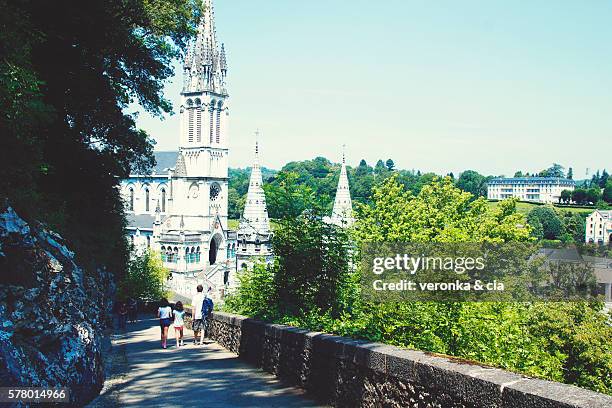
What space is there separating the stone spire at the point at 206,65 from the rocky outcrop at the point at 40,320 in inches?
3124

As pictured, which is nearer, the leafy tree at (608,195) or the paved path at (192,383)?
the paved path at (192,383)

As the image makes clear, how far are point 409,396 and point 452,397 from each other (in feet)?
2.37

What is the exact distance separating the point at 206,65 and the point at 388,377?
281ft

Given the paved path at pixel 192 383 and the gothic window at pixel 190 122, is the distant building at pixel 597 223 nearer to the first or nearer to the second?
the gothic window at pixel 190 122

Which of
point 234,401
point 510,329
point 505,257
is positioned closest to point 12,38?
point 234,401

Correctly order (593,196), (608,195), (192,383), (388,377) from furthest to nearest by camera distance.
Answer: (608,195), (593,196), (192,383), (388,377)

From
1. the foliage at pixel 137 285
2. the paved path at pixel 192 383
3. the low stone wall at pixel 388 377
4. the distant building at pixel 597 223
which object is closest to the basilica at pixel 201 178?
the foliage at pixel 137 285

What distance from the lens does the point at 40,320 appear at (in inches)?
348

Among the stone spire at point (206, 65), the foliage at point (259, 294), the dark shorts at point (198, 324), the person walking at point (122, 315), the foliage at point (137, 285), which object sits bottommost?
the foliage at point (137, 285)

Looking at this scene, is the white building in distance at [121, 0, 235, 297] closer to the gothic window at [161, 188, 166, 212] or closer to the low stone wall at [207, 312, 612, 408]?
the gothic window at [161, 188, 166, 212]

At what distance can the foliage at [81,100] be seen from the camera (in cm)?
1078

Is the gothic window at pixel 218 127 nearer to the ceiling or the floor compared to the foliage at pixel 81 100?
nearer to the ceiling

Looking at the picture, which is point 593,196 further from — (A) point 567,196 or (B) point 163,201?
(B) point 163,201

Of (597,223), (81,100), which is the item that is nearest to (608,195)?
(597,223)
